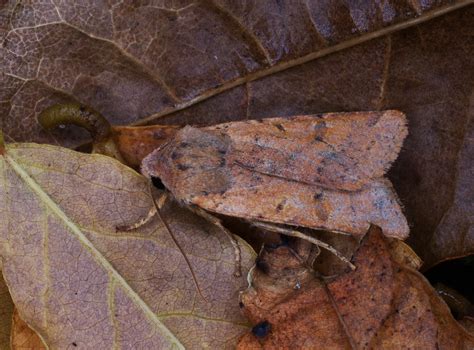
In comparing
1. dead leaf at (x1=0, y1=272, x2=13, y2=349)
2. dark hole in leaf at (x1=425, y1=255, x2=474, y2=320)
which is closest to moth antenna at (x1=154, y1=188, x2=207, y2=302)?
dead leaf at (x1=0, y1=272, x2=13, y2=349)

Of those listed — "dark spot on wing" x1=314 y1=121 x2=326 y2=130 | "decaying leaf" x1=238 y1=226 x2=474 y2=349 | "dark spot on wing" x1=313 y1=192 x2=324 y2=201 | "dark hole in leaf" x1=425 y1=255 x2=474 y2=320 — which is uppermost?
"dark spot on wing" x1=314 y1=121 x2=326 y2=130

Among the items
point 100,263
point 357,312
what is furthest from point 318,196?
point 100,263

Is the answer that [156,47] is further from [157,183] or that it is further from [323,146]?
[323,146]

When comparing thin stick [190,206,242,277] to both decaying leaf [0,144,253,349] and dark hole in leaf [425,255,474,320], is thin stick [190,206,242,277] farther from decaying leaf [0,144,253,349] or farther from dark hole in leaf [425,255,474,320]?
dark hole in leaf [425,255,474,320]

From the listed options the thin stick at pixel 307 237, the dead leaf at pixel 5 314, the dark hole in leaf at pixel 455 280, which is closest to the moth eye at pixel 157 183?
the thin stick at pixel 307 237

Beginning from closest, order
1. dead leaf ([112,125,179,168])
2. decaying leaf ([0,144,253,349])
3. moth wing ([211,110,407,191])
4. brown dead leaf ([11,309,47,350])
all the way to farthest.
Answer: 1. decaying leaf ([0,144,253,349])
2. brown dead leaf ([11,309,47,350])
3. moth wing ([211,110,407,191])
4. dead leaf ([112,125,179,168])

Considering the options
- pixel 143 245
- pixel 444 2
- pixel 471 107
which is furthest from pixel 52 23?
pixel 471 107
